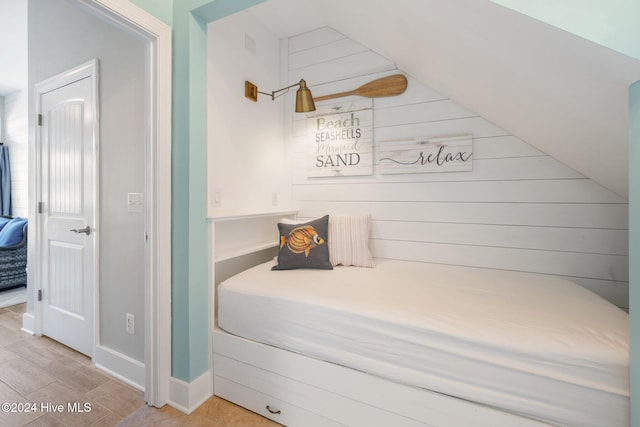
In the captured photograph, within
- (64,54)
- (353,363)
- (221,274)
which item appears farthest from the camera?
(64,54)

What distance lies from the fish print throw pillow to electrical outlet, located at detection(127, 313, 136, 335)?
0.89 m

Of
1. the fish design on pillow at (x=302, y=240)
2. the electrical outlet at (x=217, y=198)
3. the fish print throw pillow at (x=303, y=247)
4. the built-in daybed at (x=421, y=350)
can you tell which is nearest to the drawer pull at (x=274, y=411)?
the built-in daybed at (x=421, y=350)

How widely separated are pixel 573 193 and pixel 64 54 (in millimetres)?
3591

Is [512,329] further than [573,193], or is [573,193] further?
[573,193]

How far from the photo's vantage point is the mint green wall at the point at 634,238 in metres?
0.79

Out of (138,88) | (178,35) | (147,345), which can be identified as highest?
(178,35)

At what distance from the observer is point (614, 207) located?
1.62 metres

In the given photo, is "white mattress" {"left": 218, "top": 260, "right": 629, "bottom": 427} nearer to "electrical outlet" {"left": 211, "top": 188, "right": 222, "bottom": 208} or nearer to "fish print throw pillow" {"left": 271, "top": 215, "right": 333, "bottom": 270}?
"fish print throw pillow" {"left": 271, "top": 215, "right": 333, "bottom": 270}

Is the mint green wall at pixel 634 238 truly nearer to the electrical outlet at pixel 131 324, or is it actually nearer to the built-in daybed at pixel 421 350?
the built-in daybed at pixel 421 350

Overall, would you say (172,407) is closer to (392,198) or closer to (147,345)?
(147,345)

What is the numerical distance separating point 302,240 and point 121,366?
1376 mm

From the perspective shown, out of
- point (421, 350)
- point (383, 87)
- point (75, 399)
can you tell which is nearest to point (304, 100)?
point (383, 87)

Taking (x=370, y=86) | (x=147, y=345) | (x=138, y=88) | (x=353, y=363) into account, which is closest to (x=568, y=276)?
(x=353, y=363)

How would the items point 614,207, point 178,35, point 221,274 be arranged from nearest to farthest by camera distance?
point 178,35 → point 614,207 → point 221,274
